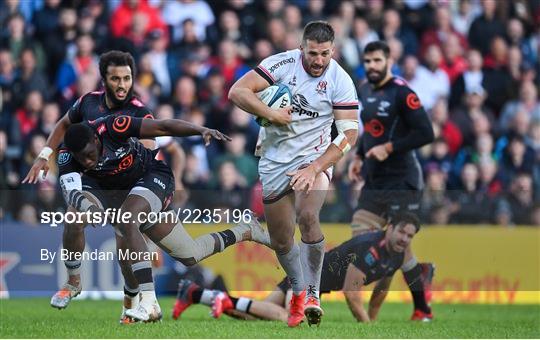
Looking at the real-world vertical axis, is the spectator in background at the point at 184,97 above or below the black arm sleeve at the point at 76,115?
below

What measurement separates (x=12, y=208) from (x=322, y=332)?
20.2ft

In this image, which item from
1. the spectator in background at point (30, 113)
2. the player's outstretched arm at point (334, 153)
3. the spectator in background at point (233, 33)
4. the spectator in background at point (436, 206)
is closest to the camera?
the player's outstretched arm at point (334, 153)

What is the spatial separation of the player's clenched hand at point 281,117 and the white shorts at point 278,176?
46cm

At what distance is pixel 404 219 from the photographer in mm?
13391

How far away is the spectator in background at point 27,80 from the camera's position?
18.1 m

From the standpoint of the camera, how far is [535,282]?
661 inches

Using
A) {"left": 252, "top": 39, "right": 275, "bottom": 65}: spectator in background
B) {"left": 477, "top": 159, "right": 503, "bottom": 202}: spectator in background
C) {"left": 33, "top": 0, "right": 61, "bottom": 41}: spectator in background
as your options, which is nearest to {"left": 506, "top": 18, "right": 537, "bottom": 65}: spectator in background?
{"left": 477, "top": 159, "right": 503, "bottom": 202}: spectator in background

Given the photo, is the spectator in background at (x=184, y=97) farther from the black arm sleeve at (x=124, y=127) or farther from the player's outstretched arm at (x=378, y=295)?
the black arm sleeve at (x=124, y=127)

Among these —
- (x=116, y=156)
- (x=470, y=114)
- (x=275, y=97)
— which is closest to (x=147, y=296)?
(x=116, y=156)

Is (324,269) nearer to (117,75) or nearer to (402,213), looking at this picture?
(402,213)

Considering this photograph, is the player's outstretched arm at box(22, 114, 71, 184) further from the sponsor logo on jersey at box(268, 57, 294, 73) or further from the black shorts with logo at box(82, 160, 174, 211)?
the sponsor logo on jersey at box(268, 57, 294, 73)

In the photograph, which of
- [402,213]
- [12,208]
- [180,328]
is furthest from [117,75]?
[12,208]

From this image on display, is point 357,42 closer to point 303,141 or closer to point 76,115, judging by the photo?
point 76,115

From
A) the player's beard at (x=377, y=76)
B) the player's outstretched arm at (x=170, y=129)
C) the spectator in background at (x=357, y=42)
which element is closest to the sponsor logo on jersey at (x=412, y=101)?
the player's beard at (x=377, y=76)
